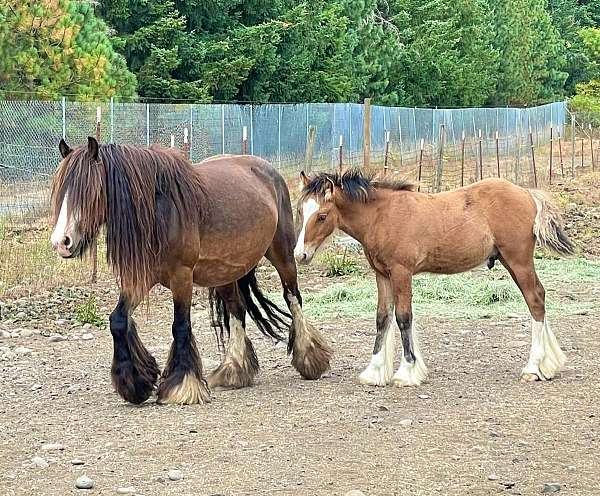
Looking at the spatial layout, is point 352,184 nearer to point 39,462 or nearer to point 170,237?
point 170,237

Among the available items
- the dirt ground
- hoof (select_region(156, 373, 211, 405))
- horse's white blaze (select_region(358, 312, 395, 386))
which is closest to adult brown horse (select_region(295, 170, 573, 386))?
horse's white blaze (select_region(358, 312, 395, 386))

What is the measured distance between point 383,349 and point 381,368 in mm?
141

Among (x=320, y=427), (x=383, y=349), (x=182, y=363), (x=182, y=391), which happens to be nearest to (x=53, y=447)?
(x=182, y=391)

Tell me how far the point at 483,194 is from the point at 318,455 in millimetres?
3052

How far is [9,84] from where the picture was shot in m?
20.3

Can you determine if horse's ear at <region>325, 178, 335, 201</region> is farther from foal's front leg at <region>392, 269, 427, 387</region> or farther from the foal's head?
the foal's head

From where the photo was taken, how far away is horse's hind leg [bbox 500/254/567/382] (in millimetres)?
7520

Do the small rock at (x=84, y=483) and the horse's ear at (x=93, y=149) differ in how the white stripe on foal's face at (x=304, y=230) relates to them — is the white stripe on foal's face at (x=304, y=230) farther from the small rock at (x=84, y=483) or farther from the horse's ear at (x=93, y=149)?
the small rock at (x=84, y=483)

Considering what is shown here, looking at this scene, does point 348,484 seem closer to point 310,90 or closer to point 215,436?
point 215,436

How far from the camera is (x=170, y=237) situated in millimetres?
6895

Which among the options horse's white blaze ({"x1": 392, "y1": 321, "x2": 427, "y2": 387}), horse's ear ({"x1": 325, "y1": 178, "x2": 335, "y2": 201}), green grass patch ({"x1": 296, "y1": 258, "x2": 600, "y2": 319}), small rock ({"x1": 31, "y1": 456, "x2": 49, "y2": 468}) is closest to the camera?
small rock ({"x1": 31, "y1": 456, "x2": 49, "y2": 468})

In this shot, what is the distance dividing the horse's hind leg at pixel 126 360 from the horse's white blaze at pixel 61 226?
24.9 inches

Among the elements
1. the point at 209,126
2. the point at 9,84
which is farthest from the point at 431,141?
the point at 9,84

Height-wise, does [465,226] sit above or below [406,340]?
above
